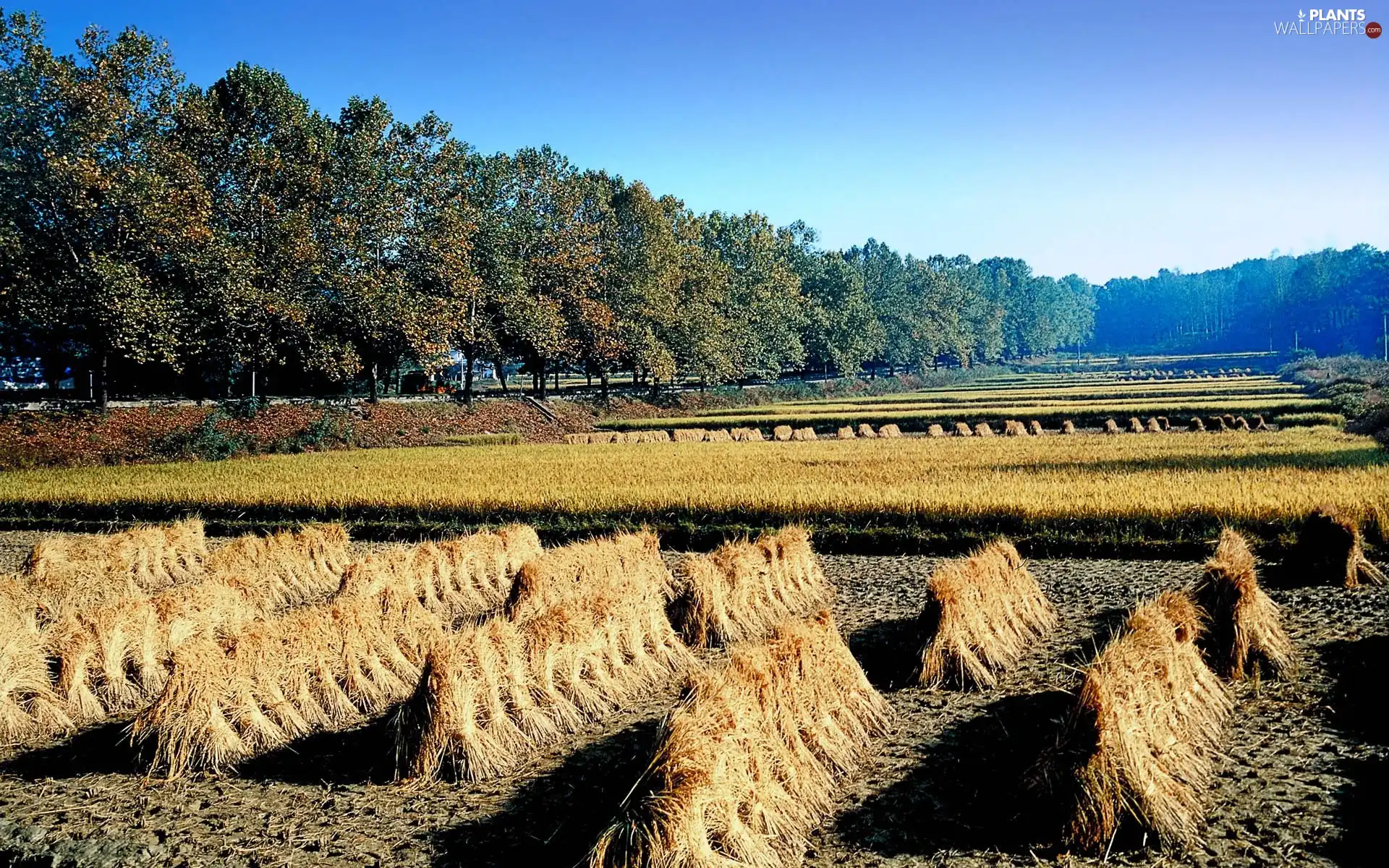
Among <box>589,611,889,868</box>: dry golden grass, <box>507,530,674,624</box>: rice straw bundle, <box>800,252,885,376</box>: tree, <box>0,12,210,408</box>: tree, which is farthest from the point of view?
<box>800,252,885,376</box>: tree

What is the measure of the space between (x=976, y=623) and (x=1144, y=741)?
10.3ft

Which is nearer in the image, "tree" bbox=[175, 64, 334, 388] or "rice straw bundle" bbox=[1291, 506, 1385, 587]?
"rice straw bundle" bbox=[1291, 506, 1385, 587]

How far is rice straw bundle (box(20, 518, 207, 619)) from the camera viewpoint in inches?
467

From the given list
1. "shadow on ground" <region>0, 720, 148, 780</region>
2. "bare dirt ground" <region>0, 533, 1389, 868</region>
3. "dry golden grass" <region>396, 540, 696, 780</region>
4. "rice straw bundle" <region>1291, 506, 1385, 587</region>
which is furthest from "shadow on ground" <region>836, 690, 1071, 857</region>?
"rice straw bundle" <region>1291, 506, 1385, 587</region>

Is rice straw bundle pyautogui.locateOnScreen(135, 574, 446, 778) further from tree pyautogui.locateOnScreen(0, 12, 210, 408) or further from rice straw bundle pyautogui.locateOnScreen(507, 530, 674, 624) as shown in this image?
tree pyautogui.locateOnScreen(0, 12, 210, 408)

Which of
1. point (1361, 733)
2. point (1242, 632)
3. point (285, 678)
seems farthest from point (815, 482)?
point (285, 678)

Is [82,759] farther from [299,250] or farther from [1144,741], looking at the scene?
[299,250]

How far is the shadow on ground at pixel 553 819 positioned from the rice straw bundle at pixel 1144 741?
271cm

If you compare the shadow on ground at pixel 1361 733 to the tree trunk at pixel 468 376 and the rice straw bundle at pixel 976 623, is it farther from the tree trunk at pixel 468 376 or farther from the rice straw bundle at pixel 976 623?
the tree trunk at pixel 468 376

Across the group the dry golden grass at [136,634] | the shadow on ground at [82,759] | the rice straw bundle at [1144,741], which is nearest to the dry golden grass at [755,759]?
the rice straw bundle at [1144,741]

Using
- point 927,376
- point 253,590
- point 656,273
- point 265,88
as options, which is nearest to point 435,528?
point 253,590

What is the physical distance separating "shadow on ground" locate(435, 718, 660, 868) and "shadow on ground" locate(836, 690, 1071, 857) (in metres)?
1.57

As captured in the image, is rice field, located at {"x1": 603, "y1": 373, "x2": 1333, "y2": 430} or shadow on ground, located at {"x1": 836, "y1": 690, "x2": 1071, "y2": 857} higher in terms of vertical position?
rice field, located at {"x1": 603, "y1": 373, "x2": 1333, "y2": 430}

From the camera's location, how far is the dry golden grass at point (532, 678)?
6.90 m
